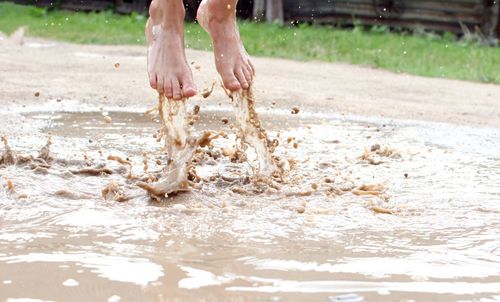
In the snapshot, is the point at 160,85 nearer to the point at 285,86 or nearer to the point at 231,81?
the point at 231,81

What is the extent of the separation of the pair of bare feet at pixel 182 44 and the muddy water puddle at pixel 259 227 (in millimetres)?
475

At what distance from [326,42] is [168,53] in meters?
10.4

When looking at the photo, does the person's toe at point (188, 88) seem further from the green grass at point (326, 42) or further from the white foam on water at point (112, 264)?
the green grass at point (326, 42)

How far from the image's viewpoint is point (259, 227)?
325cm

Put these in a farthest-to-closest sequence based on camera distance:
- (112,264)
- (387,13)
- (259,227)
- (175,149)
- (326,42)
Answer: (387,13), (326,42), (175,149), (259,227), (112,264)

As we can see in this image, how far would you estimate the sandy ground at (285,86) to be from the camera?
6.98 meters

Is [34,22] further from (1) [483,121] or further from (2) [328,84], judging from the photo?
(1) [483,121]

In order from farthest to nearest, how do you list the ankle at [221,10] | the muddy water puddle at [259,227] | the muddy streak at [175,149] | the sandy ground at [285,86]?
the sandy ground at [285,86] → the ankle at [221,10] → the muddy streak at [175,149] → the muddy water puddle at [259,227]

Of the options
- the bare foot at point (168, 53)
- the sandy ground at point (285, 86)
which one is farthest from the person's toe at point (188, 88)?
the sandy ground at point (285, 86)

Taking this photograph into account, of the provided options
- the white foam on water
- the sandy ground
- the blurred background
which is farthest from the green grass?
the white foam on water

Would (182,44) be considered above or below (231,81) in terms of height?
above

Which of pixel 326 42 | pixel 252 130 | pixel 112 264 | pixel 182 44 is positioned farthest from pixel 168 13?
pixel 326 42

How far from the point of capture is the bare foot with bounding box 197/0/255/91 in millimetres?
4156

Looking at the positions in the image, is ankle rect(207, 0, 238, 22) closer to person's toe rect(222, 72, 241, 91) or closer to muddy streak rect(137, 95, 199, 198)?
person's toe rect(222, 72, 241, 91)
